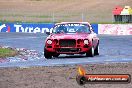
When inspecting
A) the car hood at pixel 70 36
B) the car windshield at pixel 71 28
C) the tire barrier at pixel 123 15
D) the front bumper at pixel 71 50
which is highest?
the car windshield at pixel 71 28

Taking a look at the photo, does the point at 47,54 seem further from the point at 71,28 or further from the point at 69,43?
the point at 71,28

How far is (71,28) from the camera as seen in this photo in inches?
838

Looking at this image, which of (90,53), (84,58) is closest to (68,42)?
(84,58)

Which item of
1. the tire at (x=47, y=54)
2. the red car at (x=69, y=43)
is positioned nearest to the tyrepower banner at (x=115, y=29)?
the red car at (x=69, y=43)

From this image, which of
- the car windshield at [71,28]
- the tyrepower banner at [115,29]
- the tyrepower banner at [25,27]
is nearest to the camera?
the car windshield at [71,28]


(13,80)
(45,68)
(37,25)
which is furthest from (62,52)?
(37,25)

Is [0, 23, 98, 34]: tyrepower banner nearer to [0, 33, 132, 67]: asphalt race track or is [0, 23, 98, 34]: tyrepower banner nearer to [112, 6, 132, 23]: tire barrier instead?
[112, 6, 132, 23]: tire barrier

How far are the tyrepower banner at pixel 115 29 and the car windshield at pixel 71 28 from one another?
21272 mm

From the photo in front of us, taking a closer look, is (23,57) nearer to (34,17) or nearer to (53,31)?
(53,31)

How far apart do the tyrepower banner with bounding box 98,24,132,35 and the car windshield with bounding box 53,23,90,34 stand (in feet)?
69.8

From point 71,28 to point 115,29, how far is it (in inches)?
907

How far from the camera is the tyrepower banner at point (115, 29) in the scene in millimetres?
42969

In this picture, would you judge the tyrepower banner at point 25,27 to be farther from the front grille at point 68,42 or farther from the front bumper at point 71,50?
the front grille at point 68,42

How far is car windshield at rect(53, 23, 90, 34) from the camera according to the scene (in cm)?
2112
